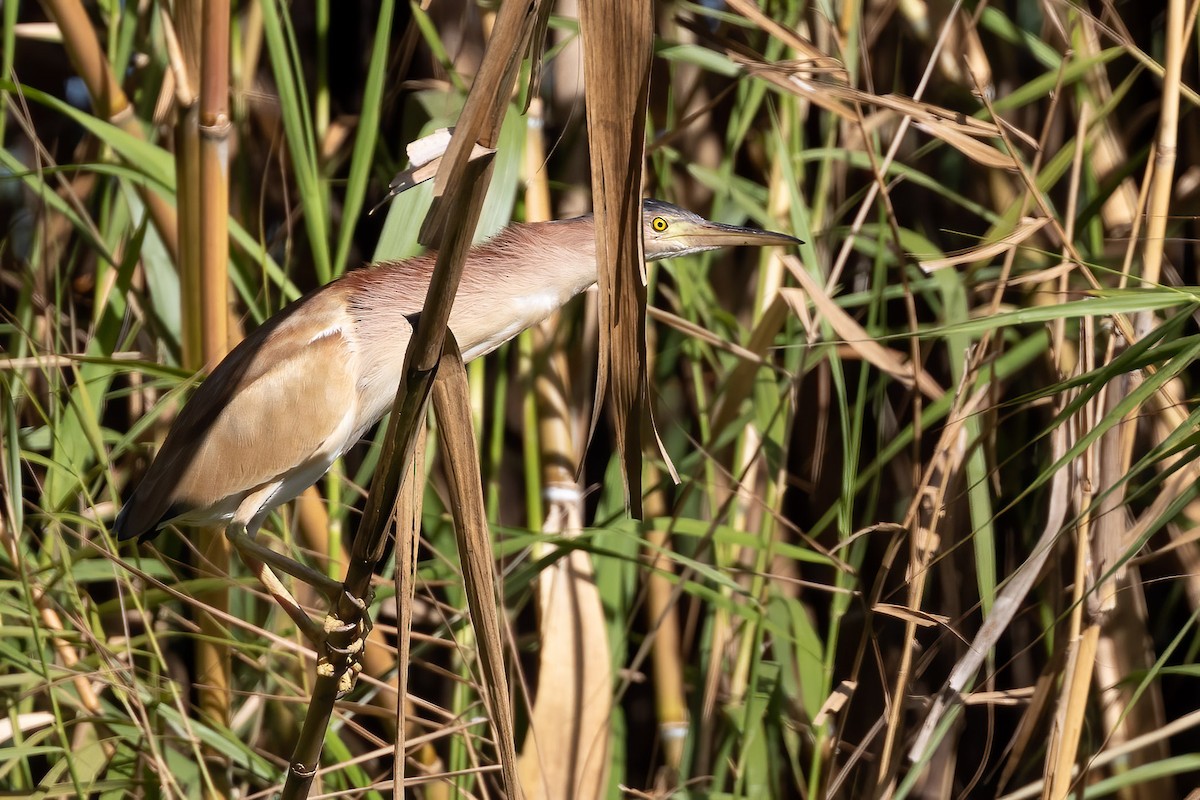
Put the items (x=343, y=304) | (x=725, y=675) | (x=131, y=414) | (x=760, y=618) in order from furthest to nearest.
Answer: (x=131, y=414), (x=725, y=675), (x=760, y=618), (x=343, y=304)

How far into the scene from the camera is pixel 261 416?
4.05 ft

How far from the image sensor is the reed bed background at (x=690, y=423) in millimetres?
1167

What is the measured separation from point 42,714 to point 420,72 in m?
1.05

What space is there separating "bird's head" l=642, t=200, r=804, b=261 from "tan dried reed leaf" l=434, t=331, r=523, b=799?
2.06 feet

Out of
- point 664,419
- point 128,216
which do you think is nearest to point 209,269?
point 128,216

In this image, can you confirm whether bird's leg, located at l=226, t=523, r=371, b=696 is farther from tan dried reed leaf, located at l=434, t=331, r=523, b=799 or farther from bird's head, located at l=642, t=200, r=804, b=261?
bird's head, located at l=642, t=200, r=804, b=261

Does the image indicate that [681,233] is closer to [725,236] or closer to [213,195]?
[725,236]

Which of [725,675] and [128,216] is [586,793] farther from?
[128,216]

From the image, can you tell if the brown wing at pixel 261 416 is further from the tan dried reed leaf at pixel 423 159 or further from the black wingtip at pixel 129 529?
the tan dried reed leaf at pixel 423 159

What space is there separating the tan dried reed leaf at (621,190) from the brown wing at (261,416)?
642mm

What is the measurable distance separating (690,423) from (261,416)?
623mm

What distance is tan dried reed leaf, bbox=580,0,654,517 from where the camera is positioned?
539 millimetres

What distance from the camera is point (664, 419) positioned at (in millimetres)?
1617

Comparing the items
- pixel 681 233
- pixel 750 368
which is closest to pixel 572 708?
pixel 750 368
